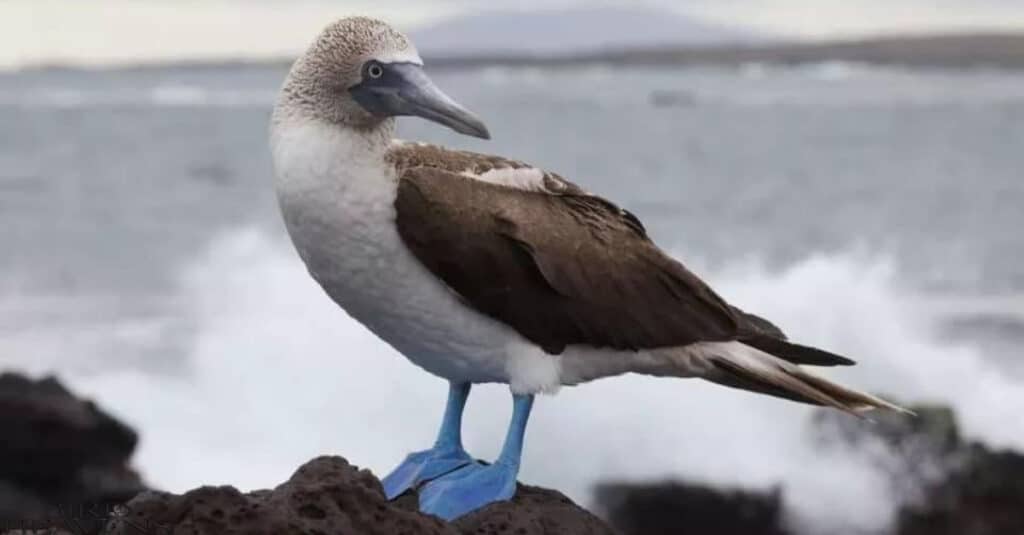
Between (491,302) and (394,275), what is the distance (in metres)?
0.37

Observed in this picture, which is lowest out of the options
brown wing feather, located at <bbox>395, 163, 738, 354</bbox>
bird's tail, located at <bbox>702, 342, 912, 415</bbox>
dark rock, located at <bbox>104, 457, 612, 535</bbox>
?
dark rock, located at <bbox>104, 457, 612, 535</bbox>

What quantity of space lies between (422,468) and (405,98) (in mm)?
1526

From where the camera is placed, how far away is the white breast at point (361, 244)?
6453 mm

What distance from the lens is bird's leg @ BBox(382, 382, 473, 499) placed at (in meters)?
7.17

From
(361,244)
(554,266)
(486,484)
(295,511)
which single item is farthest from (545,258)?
(295,511)

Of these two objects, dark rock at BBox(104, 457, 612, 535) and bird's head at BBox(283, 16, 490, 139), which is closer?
dark rock at BBox(104, 457, 612, 535)

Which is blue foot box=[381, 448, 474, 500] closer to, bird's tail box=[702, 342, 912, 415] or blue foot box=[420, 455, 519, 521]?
blue foot box=[420, 455, 519, 521]

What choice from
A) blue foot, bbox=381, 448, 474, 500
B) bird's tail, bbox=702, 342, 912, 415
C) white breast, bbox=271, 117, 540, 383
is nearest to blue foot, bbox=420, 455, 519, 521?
blue foot, bbox=381, 448, 474, 500

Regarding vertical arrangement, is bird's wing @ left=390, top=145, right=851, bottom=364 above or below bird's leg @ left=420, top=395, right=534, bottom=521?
above

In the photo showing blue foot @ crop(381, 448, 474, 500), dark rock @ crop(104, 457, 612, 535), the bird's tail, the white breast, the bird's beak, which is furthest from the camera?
blue foot @ crop(381, 448, 474, 500)

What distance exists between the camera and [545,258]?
6.71 metres

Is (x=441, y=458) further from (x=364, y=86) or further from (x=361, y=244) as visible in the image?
(x=364, y=86)

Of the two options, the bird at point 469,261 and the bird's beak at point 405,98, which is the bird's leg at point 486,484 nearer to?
the bird at point 469,261

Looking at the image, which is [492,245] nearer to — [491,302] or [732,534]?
[491,302]
